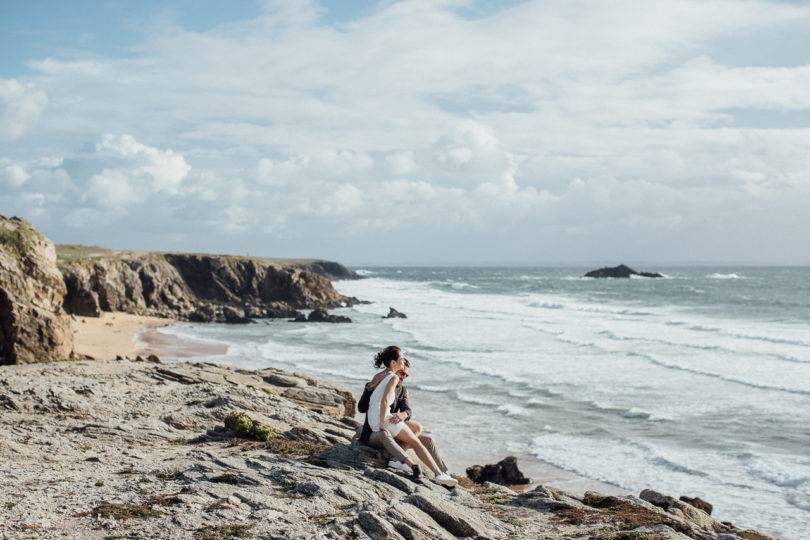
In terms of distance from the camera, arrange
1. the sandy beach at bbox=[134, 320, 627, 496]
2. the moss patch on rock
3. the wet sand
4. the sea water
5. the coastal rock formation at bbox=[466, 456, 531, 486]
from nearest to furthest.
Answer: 1. the moss patch on rock
2. the coastal rock formation at bbox=[466, 456, 531, 486]
3. the sandy beach at bbox=[134, 320, 627, 496]
4. the sea water
5. the wet sand

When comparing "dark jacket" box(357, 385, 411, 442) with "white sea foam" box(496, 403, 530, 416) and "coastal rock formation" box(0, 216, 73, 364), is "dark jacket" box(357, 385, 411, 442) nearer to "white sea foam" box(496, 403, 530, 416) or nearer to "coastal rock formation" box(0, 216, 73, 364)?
"white sea foam" box(496, 403, 530, 416)

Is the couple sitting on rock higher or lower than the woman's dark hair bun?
lower

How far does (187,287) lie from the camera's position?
74750 mm

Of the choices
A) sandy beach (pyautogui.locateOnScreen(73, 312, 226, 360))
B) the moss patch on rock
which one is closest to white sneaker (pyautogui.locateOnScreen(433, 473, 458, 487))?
the moss patch on rock

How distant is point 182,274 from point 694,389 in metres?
61.1

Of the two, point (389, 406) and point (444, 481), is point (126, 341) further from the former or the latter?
point (444, 481)

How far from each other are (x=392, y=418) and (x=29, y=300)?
58.9 feet

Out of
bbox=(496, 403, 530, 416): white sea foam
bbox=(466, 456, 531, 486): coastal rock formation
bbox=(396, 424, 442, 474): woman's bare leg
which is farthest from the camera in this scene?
bbox=(496, 403, 530, 416): white sea foam

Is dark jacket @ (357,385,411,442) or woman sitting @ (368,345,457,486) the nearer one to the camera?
woman sitting @ (368,345,457,486)

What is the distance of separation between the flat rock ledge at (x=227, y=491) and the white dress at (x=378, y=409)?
567mm

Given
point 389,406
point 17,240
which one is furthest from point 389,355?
point 17,240

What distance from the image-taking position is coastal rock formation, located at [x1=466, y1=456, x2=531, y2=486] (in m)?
17.0

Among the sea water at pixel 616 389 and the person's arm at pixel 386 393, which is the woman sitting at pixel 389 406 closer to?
the person's arm at pixel 386 393

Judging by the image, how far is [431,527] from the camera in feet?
28.8
